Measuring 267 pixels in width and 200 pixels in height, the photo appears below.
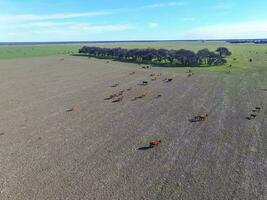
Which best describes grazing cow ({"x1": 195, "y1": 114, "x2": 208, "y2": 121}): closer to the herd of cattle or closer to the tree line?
the herd of cattle

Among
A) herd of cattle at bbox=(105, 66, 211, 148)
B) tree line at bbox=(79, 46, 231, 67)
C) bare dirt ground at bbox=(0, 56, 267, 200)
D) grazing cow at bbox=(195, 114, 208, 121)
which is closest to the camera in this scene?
bare dirt ground at bbox=(0, 56, 267, 200)

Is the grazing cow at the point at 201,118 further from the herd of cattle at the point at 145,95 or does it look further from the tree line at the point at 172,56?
the tree line at the point at 172,56

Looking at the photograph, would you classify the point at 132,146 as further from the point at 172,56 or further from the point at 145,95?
the point at 172,56

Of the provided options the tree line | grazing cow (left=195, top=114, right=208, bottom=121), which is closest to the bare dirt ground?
grazing cow (left=195, top=114, right=208, bottom=121)

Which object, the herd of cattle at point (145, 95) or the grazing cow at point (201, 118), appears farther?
the grazing cow at point (201, 118)

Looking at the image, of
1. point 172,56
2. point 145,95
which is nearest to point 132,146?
point 145,95

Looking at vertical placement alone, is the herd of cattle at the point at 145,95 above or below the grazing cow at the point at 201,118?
below

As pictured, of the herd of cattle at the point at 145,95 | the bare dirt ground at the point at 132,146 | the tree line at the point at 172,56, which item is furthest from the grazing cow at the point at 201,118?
the tree line at the point at 172,56

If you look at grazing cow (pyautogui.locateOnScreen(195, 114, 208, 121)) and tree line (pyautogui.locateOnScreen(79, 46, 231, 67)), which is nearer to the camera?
grazing cow (pyautogui.locateOnScreen(195, 114, 208, 121))
